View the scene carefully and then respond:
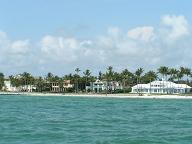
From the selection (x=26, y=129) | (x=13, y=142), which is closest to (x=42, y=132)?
(x=26, y=129)

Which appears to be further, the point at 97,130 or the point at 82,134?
the point at 97,130

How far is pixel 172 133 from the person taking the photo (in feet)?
135

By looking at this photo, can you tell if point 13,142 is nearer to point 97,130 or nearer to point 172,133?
point 97,130

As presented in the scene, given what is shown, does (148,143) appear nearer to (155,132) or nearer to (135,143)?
(135,143)

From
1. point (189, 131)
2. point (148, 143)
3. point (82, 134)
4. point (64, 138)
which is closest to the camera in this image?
point (148, 143)

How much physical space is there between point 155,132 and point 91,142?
8.39 m

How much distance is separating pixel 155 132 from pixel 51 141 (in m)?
9.96

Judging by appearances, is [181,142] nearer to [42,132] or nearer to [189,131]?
[189,131]

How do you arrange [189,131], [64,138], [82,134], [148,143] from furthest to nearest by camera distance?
[189,131] → [82,134] → [64,138] → [148,143]

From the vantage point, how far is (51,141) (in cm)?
3559

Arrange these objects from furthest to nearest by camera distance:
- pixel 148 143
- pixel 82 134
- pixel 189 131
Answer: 1. pixel 189 131
2. pixel 82 134
3. pixel 148 143

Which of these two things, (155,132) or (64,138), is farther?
(155,132)

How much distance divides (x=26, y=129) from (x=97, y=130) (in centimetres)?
591

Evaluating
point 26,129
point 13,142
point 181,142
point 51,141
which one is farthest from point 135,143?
point 26,129
